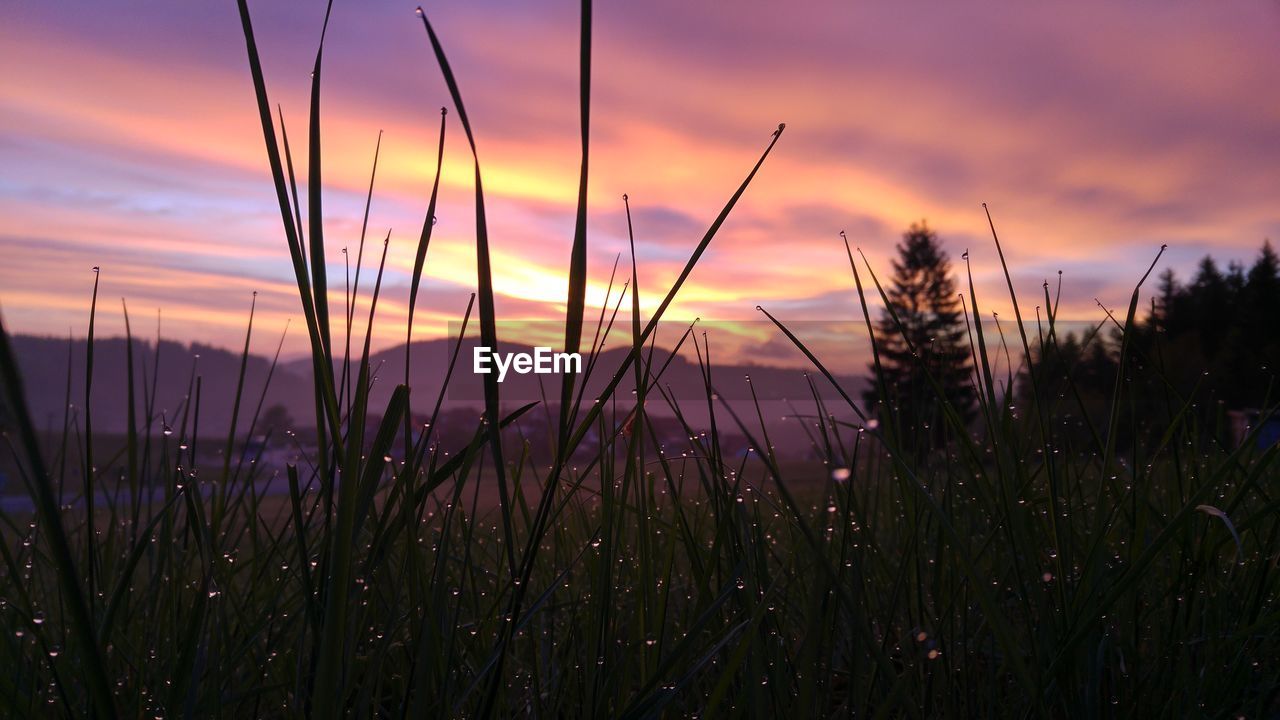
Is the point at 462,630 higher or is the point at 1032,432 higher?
the point at 1032,432

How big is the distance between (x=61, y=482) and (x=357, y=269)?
1104 millimetres

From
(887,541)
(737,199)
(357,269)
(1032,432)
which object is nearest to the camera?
(737,199)

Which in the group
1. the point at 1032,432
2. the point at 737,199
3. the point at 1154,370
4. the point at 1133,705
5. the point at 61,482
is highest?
the point at 737,199

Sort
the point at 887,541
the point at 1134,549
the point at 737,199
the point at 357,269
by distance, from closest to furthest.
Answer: the point at 737,199 < the point at 357,269 < the point at 1134,549 < the point at 887,541

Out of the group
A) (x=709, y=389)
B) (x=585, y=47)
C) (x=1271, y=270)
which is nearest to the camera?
(x=585, y=47)

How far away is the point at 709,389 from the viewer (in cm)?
123

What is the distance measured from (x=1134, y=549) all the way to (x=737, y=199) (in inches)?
39.4

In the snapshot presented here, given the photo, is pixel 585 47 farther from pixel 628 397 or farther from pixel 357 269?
pixel 628 397

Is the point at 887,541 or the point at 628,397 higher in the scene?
the point at 628,397

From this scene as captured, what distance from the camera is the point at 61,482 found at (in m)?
1.72

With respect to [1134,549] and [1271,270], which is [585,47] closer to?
[1134,549]

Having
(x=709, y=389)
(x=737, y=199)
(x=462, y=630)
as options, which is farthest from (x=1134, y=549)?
(x=462, y=630)

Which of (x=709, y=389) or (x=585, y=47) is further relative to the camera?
(x=709, y=389)

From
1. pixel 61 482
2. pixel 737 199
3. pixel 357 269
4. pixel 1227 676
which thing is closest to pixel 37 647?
pixel 61 482
